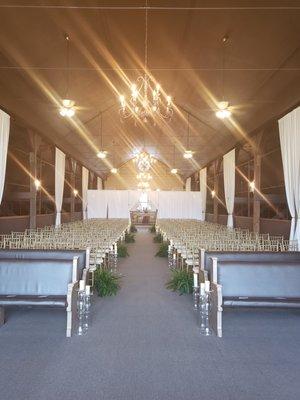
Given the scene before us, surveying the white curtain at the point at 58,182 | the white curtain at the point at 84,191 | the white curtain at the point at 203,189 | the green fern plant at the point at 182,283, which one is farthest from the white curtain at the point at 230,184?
the white curtain at the point at 84,191

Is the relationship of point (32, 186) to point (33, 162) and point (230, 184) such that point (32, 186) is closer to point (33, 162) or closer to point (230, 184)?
point (33, 162)

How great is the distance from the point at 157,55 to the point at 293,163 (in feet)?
13.4

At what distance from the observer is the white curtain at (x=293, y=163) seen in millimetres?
7305

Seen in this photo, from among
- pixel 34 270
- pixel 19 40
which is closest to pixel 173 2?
pixel 19 40

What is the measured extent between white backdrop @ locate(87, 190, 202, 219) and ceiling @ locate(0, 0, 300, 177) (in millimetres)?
7598

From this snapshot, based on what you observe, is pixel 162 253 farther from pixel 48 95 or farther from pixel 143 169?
pixel 48 95

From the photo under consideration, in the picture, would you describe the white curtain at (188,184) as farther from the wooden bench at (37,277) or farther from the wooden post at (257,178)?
the wooden bench at (37,277)

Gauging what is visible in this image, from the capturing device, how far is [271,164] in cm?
1416

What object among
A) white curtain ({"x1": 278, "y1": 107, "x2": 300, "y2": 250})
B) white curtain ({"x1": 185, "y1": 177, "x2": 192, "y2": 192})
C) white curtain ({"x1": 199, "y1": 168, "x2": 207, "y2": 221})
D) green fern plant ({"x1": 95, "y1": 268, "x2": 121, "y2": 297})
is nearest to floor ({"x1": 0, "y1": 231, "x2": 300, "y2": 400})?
green fern plant ({"x1": 95, "y1": 268, "x2": 121, "y2": 297})

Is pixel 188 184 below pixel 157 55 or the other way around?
below

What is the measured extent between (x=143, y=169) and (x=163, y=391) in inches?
431

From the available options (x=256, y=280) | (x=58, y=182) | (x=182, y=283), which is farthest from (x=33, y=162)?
(x=256, y=280)

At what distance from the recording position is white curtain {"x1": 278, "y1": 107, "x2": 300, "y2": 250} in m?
7.30

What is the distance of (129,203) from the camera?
20156 millimetres
